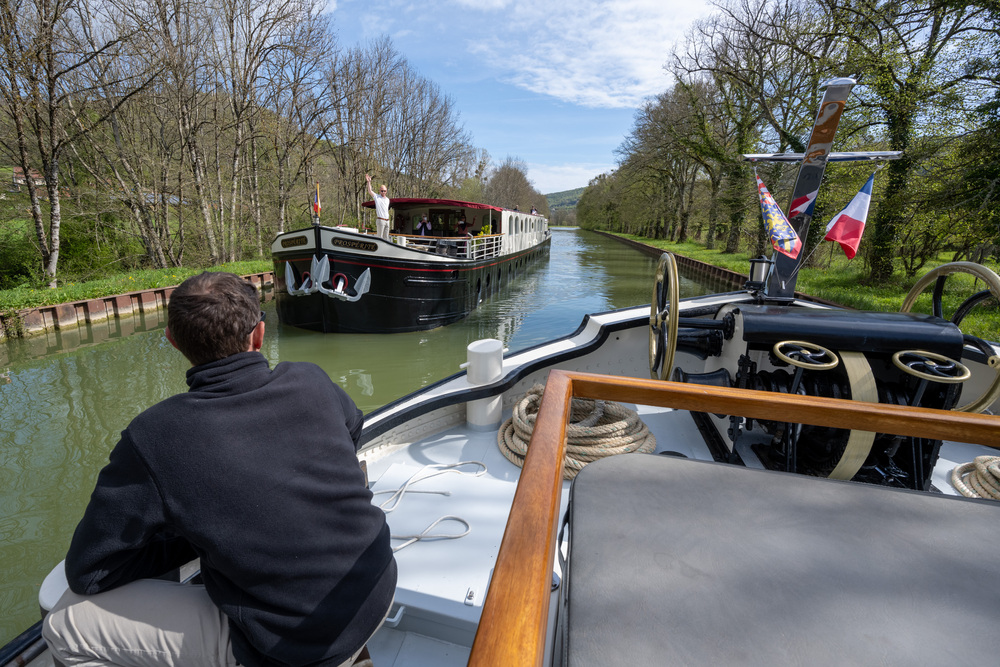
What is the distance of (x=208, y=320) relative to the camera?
119 cm

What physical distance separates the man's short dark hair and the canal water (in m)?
3.27

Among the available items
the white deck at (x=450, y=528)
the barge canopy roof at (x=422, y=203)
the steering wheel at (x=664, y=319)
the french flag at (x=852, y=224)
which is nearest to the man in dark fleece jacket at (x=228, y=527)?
the white deck at (x=450, y=528)

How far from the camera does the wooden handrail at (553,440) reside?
25.8 inches

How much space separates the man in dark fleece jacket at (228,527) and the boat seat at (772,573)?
60cm

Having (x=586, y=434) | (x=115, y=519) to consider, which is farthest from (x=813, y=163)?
(x=115, y=519)

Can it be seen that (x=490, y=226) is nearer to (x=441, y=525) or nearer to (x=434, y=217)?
(x=434, y=217)

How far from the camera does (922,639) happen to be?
0.78 meters

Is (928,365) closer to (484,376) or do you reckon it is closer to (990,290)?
(990,290)

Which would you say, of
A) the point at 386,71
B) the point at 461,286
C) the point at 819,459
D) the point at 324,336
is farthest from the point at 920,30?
the point at 386,71

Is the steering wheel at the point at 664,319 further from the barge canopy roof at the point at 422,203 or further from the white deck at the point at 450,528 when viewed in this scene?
the barge canopy roof at the point at 422,203

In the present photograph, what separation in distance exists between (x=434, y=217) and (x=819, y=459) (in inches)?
582

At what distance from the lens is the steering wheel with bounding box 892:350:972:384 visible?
78.2 inches

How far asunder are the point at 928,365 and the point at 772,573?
72.6 inches

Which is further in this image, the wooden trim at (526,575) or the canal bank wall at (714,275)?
the canal bank wall at (714,275)
